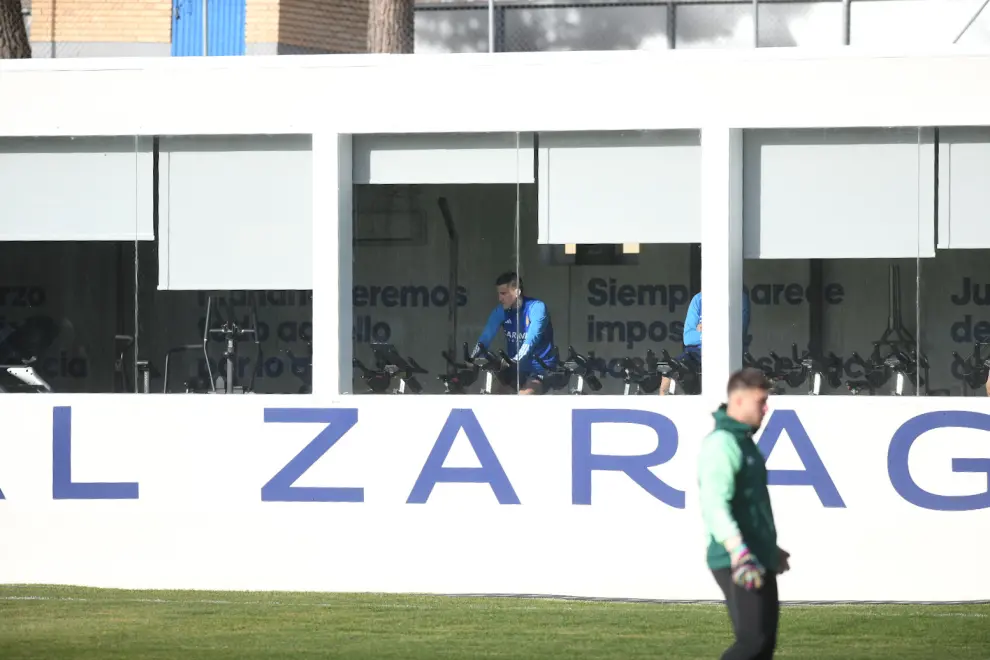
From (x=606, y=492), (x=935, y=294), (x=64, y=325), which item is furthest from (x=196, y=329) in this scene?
(x=935, y=294)

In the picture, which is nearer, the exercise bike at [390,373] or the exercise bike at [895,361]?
the exercise bike at [895,361]

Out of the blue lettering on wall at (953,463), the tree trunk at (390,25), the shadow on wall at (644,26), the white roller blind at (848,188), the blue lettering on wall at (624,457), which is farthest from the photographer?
the shadow on wall at (644,26)

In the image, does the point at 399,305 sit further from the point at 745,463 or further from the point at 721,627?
the point at 745,463

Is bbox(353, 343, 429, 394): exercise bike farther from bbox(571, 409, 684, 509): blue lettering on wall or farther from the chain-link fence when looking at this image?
the chain-link fence

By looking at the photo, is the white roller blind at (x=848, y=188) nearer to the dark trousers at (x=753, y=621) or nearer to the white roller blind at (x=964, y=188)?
the white roller blind at (x=964, y=188)

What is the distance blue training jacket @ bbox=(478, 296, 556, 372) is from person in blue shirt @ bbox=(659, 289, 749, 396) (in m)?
0.89

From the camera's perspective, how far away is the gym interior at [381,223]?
11797mm

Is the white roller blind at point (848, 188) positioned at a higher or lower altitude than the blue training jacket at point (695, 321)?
higher

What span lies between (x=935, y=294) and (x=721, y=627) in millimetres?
4036

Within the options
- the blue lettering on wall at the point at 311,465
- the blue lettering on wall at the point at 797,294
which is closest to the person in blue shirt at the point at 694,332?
the blue lettering on wall at the point at 311,465

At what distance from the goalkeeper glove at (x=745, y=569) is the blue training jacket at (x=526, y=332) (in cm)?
595

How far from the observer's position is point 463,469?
38.5 feet

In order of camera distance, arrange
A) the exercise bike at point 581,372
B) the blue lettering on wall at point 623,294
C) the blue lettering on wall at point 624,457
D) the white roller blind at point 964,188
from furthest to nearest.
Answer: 1. the blue lettering on wall at point 623,294
2. the exercise bike at point 581,372
3. the white roller blind at point 964,188
4. the blue lettering on wall at point 624,457

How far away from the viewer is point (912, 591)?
37.3 ft
